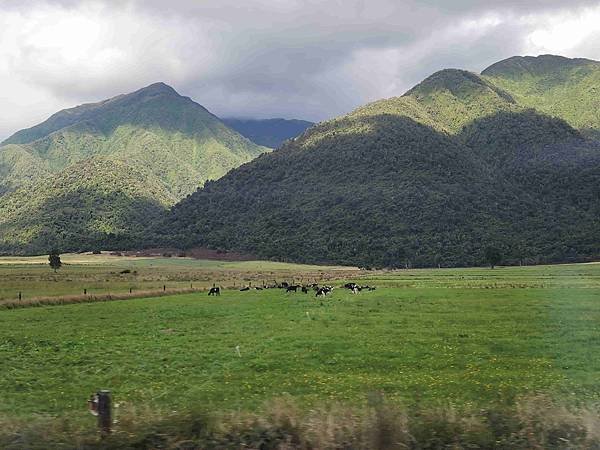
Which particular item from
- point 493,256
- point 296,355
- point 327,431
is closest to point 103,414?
point 327,431

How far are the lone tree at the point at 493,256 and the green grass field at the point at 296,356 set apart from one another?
313 feet

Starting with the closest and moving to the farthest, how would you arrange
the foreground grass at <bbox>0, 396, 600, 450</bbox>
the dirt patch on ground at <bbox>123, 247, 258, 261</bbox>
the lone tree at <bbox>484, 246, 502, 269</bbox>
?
the foreground grass at <bbox>0, 396, 600, 450</bbox>
the lone tree at <bbox>484, 246, 502, 269</bbox>
the dirt patch on ground at <bbox>123, 247, 258, 261</bbox>

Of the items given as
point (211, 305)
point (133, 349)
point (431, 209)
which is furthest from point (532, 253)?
point (133, 349)

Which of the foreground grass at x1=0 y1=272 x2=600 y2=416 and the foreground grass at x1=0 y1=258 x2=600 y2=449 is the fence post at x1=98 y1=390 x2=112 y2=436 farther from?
the foreground grass at x1=0 y1=272 x2=600 y2=416

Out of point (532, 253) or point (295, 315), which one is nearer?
point (295, 315)

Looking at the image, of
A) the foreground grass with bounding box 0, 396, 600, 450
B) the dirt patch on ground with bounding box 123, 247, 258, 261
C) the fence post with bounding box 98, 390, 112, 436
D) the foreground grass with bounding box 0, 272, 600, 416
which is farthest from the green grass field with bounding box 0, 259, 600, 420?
the dirt patch on ground with bounding box 123, 247, 258, 261

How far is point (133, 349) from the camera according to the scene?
24766 mm

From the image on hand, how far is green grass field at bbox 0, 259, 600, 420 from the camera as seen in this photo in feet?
51.8

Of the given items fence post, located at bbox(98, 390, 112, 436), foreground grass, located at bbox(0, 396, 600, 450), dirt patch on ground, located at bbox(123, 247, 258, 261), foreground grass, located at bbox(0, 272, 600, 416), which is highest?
dirt patch on ground, located at bbox(123, 247, 258, 261)

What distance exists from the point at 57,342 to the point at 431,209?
6210 inches

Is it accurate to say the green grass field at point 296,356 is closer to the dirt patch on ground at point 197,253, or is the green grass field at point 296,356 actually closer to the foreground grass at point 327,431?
the foreground grass at point 327,431

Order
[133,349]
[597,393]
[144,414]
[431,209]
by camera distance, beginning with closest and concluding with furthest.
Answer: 1. [144,414]
2. [597,393]
3. [133,349]
4. [431,209]

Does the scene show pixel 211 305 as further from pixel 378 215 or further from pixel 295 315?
pixel 378 215

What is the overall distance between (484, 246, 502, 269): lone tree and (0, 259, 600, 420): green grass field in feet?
313
